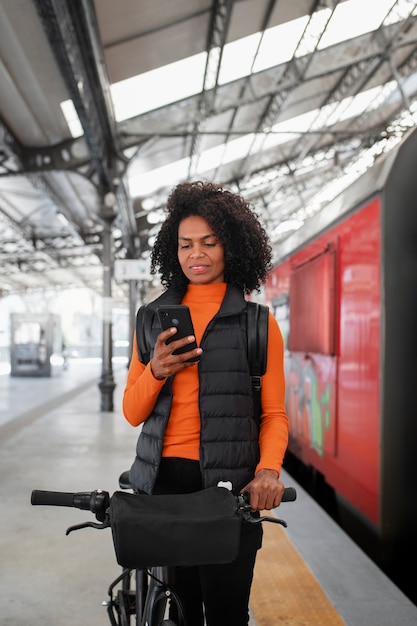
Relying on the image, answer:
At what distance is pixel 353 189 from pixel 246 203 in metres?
2.43

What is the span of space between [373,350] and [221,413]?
2.11m

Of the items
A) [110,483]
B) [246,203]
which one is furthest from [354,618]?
[110,483]

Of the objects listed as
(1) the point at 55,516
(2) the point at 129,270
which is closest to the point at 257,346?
(1) the point at 55,516

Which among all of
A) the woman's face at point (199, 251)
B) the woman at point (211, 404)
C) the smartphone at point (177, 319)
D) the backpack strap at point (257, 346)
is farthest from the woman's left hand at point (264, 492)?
the woman's face at point (199, 251)

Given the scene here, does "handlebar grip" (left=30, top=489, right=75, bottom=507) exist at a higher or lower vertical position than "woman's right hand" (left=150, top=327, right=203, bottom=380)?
lower

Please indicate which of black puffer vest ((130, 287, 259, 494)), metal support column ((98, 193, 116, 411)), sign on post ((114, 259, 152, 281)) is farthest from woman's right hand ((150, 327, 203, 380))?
sign on post ((114, 259, 152, 281))

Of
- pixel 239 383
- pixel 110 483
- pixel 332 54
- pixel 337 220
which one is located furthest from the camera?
pixel 332 54

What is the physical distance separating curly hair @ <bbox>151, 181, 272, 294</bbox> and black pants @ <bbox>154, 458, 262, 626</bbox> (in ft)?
1.72

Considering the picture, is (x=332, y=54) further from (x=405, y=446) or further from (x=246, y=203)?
(x=246, y=203)

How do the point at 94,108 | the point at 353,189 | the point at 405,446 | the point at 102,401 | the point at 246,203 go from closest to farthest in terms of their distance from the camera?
the point at 246,203
the point at 405,446
the point at 353,189
the point at 94,108
the point at 102,401

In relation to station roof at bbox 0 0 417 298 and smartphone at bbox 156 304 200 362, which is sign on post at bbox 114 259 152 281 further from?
smartphone at bbox 156 304 200 362

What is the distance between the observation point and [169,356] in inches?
59.6

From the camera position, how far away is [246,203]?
74.4 inches

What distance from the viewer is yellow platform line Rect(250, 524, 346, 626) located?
2.82 meters
